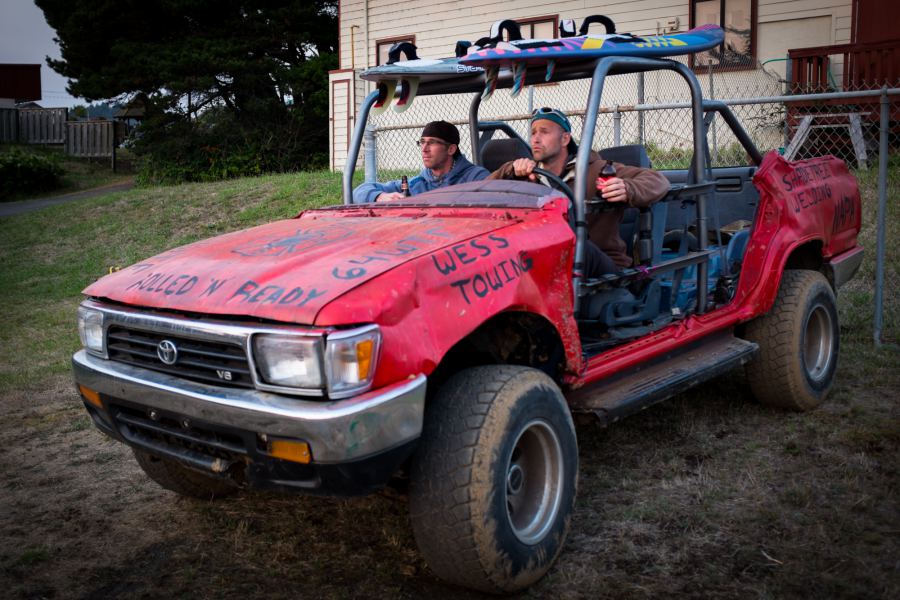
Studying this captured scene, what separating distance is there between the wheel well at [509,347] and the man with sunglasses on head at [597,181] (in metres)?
0.48

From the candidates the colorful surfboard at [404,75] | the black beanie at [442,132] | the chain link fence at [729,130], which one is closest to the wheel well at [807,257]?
the chain link fence at [729,130]

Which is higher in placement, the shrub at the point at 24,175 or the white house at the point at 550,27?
the white house at the point at 550,27

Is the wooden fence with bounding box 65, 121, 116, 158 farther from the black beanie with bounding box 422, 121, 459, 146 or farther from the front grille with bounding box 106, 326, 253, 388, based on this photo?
the front grille with bounding box 106, 326, 253, 388

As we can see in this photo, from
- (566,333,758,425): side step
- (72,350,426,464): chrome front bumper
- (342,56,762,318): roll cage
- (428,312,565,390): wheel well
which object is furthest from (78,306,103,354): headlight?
(566,333,758,425): side step

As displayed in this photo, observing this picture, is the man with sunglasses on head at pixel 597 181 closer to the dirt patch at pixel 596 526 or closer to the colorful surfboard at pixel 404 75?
the colorful surfboard at pixel 404 75

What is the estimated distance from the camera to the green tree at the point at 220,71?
834 inches

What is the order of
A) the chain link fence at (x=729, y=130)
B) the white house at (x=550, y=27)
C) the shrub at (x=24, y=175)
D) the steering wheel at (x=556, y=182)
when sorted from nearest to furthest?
the steering wheel at (x=556, y=182)
the chain link fence at (x=729, y=130)
the white house at (x=550, y=27)
the shrub at (x=24, y=175)

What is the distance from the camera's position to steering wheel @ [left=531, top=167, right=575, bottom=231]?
12.1 ft

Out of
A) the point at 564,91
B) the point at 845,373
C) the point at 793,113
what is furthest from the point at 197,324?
the point at 564,91

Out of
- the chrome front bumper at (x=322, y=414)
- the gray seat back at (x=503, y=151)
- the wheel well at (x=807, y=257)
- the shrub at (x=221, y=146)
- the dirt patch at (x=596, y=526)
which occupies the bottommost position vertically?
the dirt patch at (x=596, y=526)

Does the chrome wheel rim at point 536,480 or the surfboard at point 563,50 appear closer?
the chrome wheel rim at point 536,480

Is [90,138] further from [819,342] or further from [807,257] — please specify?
[819,342]

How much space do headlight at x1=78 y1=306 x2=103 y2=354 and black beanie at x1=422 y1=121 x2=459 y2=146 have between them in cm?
245

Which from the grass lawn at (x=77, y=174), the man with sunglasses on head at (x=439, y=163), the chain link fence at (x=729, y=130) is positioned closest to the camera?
the man with sunglasses on head at (x=439, y=163)
